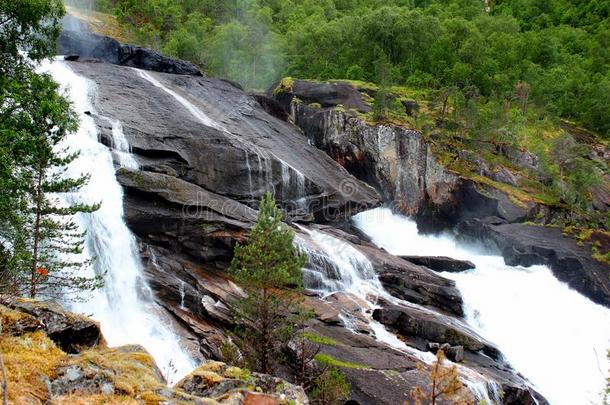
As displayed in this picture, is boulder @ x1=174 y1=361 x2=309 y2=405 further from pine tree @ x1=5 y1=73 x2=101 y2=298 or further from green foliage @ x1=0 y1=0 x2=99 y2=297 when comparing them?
pine tree @ x1=5 y1=73 x2=101 y2=298

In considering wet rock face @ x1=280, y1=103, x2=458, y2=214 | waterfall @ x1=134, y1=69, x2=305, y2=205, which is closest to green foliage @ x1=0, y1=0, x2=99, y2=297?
waterfall @ x1=134, y1=69, x2=305, y2=205

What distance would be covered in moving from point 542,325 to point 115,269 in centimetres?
2522

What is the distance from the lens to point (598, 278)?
3375 centimetres

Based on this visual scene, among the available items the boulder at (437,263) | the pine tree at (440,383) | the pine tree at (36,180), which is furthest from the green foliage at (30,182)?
the boulder at (437,263)

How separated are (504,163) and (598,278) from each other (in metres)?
15.3

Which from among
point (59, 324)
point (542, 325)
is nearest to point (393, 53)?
point (542, 325)

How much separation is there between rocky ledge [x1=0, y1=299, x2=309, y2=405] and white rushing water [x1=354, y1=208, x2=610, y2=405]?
1839 cm

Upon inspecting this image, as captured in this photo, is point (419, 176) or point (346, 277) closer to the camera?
point (346, 277)

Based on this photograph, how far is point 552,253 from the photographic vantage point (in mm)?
35281

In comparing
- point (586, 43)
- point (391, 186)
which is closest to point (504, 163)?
point (391, 186)

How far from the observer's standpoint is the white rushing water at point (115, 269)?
1834 cm

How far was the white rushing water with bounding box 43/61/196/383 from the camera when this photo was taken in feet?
60.2

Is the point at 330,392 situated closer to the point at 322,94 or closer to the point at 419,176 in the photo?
the point at 419,176

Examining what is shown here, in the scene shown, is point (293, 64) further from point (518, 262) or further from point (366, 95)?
point (518, 262)
